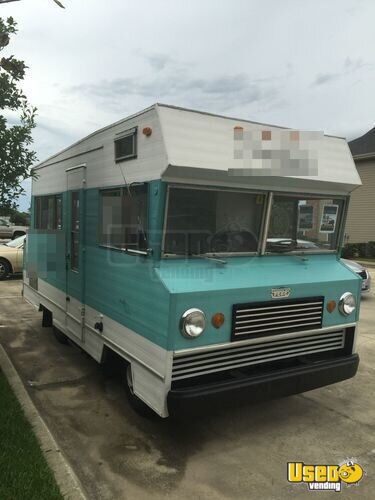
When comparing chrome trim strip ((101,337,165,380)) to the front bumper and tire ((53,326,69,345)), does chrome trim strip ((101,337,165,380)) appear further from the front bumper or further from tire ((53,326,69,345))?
tire ((53,326,69,345))

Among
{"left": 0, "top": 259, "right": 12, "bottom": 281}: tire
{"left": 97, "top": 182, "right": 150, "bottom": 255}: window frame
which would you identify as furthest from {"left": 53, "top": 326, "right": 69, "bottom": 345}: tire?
{"left": 0, "top": 259, "right": 12, "bottom": 281}: tire

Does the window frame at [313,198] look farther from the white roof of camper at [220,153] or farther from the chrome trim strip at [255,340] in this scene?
the chrome trim strip at [255,340]

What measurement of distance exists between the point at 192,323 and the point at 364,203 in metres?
21.7

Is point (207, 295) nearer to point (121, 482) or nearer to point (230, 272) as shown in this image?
point (230, 272)

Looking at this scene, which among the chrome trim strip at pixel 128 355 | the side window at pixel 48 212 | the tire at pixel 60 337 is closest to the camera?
the chrome trim strip at pixel 128 355

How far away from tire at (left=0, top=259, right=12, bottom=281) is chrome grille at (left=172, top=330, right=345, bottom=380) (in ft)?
35.1

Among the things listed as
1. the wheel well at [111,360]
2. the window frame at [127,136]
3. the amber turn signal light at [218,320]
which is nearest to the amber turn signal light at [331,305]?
the amber turn signal light at [218,320]

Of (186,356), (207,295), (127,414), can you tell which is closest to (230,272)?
(207,295)

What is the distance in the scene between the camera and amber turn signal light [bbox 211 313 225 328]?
3.71m

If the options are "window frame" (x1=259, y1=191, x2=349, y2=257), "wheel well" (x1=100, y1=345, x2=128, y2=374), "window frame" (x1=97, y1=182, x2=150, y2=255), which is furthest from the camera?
"wheel well" (x1=100, y1=345, x2=128, y2=374)

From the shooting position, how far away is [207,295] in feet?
12.0

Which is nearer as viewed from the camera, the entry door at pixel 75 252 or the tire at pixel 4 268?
the entry door at pixel 75 252

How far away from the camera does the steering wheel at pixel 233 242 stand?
4.24 m

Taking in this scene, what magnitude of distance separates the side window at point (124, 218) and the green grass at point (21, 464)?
1.82 metres
